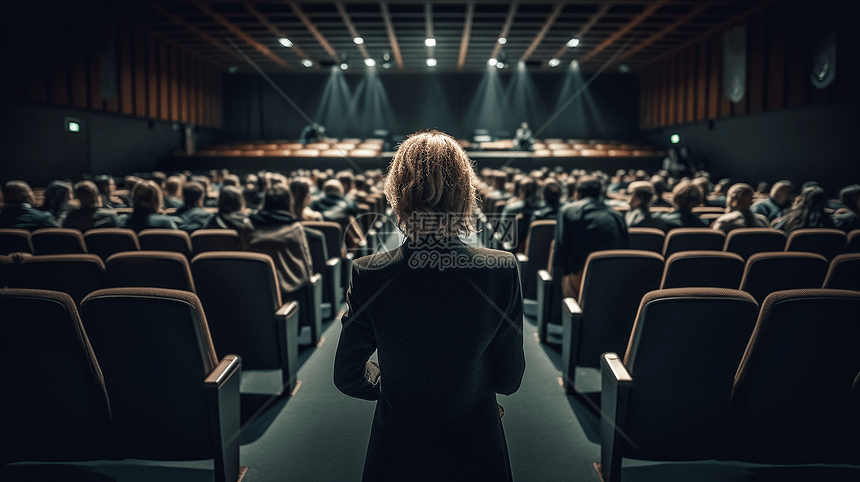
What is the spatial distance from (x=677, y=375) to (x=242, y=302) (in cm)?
199

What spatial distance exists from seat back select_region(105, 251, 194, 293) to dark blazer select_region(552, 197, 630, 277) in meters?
2.20

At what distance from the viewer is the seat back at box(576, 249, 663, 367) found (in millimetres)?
2602

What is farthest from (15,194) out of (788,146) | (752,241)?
(788,146)

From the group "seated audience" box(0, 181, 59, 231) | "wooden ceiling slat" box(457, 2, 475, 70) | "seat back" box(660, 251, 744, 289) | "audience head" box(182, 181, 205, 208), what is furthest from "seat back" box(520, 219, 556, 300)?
"wooden ceiling slat" box(457, 2, 475, 70)

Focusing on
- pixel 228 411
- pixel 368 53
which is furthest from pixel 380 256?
pixel 368 53

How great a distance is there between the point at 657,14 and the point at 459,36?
4801 millimetres

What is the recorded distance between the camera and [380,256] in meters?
1.27

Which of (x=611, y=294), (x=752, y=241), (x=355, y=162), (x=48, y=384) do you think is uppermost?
(x=355, y=162)

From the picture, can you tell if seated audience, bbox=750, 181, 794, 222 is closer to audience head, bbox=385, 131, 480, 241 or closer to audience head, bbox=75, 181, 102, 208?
audience head, bbox=385, 131, 480, 241

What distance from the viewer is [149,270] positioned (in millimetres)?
2357

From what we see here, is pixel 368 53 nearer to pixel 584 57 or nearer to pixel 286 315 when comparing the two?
pixel 584 57

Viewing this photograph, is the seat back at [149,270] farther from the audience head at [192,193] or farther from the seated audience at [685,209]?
the seated audience at [685,209]

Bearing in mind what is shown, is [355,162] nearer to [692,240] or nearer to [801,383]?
[692,240]

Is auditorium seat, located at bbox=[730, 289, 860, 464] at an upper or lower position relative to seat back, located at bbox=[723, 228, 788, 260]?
lower
